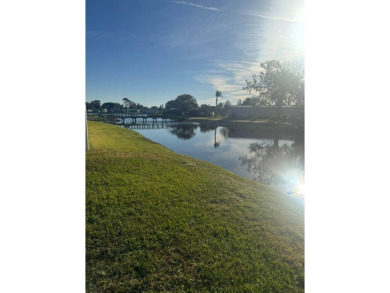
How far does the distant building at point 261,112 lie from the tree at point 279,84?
1052mm

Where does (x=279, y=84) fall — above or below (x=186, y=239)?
above

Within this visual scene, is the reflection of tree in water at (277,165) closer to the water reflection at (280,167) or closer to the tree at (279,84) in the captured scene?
the water reflection at (280,167)

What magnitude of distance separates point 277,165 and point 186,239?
595cm

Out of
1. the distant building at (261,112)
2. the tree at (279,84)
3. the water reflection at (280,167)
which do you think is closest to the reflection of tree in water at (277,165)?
the water reflection at (280,167)

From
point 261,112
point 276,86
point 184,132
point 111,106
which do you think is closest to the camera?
point 276,86

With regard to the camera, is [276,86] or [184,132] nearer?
[276,86]

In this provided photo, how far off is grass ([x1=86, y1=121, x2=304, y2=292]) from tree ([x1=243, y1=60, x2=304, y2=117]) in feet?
34.6

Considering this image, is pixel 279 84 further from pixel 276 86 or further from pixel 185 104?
pixel 185 104

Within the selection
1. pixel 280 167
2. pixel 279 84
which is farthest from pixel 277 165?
pixel 279 84

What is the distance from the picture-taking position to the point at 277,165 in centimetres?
706

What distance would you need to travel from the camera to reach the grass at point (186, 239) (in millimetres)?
1426
